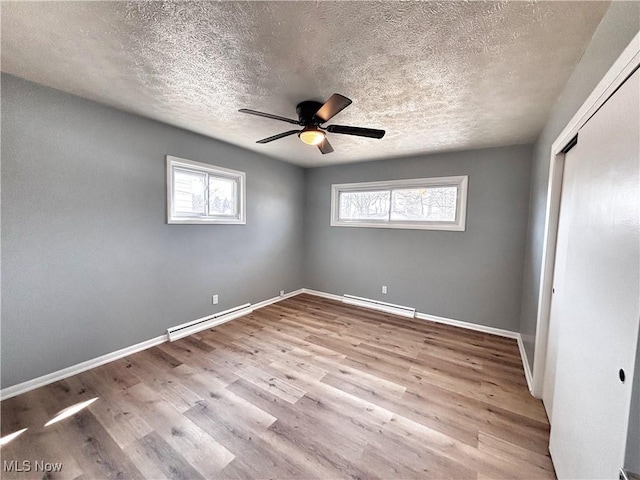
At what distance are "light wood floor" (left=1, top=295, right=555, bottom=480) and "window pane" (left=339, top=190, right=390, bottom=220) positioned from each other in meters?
2.11

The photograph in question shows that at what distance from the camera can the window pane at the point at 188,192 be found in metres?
2.89

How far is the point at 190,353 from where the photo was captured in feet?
8.39

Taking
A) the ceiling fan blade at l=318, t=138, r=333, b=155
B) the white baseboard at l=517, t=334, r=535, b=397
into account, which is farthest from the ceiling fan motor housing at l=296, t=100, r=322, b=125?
the white baseboard at l=517, t=334, r=535, b=397

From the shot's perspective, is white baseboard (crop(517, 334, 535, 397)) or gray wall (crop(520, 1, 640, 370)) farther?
white baseboard (crop(517, 334, 535, 397))

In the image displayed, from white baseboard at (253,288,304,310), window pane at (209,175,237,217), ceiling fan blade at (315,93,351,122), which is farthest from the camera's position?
white baseboard at (253,288,304,310)

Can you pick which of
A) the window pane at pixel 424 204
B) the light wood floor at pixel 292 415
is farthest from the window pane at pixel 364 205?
the light wood floor at pixel 292 415

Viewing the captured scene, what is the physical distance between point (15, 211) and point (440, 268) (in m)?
4.50

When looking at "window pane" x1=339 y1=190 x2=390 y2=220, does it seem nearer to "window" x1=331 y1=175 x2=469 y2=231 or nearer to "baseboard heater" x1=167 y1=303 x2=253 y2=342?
"window" x1=331 y1=175 x2=469 y2=231

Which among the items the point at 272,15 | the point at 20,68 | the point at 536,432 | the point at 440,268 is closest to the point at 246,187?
the point at 20,68

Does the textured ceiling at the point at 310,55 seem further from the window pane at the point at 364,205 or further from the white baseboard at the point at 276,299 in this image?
the white baseboard at the point at 276,299

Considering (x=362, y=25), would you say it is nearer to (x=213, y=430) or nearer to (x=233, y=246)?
(x=213, y=430)

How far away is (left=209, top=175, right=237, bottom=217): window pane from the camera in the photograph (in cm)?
329

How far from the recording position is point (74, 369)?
2162 millimetres

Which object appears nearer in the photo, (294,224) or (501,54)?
(501,54)
